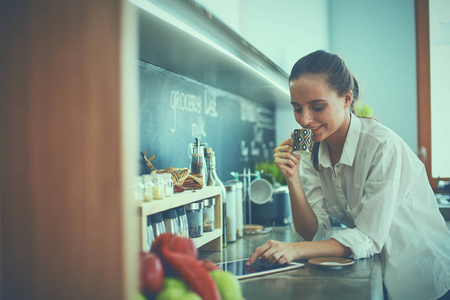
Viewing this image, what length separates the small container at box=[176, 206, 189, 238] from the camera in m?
1.16

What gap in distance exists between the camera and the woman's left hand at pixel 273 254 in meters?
1.19

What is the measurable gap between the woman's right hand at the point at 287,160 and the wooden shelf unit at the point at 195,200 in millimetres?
252

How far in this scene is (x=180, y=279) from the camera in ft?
2.15

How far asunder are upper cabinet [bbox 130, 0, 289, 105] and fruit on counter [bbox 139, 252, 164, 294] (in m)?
0.45

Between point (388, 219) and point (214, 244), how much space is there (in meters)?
0.58

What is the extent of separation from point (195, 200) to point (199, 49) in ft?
1.42

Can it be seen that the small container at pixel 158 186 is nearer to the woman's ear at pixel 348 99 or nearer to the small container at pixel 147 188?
the small container at pixel 147 188

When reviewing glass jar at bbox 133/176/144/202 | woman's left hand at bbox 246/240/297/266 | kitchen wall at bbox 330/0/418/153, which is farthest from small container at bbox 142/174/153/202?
kitchen wall at bbox 330/0/418/153

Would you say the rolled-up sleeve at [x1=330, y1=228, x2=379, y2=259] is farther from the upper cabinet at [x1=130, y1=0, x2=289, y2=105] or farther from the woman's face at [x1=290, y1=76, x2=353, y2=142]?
the upper cabinet at [x1=130, y1=0, x2=289, y2=105]

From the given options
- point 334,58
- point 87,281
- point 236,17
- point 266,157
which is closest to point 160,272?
point 87,281

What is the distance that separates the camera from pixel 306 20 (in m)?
2.20

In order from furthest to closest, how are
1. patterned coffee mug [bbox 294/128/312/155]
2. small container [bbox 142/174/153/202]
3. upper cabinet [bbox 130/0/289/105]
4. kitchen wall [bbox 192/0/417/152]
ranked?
kitchen wall [bbox 192/0/417/152], patterned coffee mug [bbox 294/128/312/155], small container [bbox 142/174/153/202], upper cabinet [bbox 130/0/289/105]

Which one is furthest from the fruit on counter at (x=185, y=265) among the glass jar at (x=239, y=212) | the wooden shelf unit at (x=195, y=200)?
the glass jar at (x=239, y=212)

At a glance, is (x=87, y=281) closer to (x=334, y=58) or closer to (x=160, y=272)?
(x=160, y=272)
